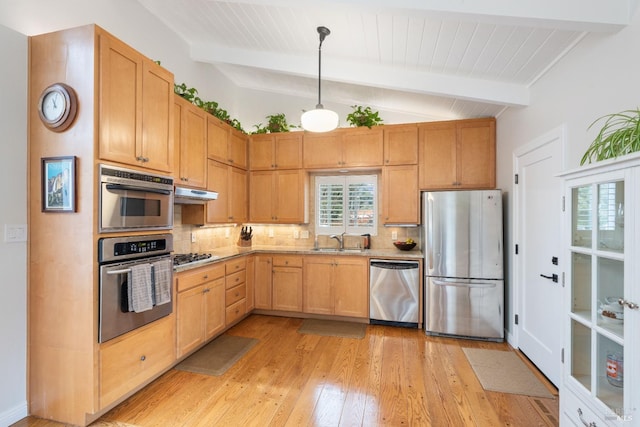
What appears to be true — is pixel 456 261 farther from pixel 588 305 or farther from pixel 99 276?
pixel 99 276

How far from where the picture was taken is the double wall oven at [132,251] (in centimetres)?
192

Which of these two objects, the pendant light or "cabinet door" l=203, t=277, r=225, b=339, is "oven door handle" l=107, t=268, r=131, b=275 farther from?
the pendant light

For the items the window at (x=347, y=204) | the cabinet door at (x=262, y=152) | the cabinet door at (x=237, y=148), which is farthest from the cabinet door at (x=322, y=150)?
the cabinet door at (x=237, y=148)

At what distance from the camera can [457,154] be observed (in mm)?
3684

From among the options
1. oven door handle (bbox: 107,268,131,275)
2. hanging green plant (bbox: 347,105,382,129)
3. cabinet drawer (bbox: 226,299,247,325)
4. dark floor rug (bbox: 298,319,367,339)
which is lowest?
dark floor rug (bbox: 298,319,367,339)

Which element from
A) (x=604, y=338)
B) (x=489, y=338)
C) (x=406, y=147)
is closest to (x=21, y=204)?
(x=604, y=338)

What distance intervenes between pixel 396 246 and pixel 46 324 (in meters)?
3.54

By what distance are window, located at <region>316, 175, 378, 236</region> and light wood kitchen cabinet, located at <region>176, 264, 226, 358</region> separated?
70.0 inches

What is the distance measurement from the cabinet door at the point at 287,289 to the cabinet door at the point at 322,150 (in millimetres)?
1520

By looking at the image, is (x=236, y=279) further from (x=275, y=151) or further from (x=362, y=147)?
(x=362, y=147)

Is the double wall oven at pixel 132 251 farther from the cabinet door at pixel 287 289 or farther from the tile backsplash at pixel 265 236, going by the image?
the cabinet door at pixel 287 289

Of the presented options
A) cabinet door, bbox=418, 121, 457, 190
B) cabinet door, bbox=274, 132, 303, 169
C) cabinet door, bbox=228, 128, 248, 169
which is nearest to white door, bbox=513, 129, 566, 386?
cabinet door, bbox=418, 121, 457, 190

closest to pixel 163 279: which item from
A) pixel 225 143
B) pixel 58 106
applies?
pixel 58 106

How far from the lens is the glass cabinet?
113 cm
